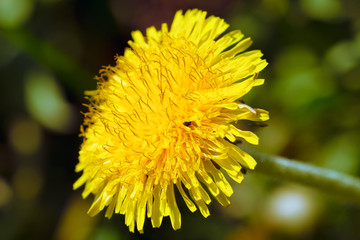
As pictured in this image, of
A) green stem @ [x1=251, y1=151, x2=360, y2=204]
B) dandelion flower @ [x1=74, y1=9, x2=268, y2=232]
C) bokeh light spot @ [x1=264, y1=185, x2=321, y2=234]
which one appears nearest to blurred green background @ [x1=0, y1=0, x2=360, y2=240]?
bokeh light spot @ [x1=264, y1=185, x2=321, y2=234]

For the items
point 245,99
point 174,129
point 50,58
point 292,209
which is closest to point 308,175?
point 174,129

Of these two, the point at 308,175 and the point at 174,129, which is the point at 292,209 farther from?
the point at 174,129

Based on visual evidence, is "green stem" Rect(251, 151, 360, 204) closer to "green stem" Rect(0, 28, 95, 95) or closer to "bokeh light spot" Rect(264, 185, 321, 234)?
"bokeh light spot" Rect(264, 185, 321, 234)

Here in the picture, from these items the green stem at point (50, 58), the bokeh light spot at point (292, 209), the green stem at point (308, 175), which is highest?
the green stem at point (50, 58)

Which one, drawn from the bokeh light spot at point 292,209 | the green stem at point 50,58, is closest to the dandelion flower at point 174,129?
the bokeh light spot at point 292,209

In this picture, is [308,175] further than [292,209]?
No

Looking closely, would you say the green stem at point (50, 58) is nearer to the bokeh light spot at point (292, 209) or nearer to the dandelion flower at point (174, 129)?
the dandelion flower at point (174, 129)
